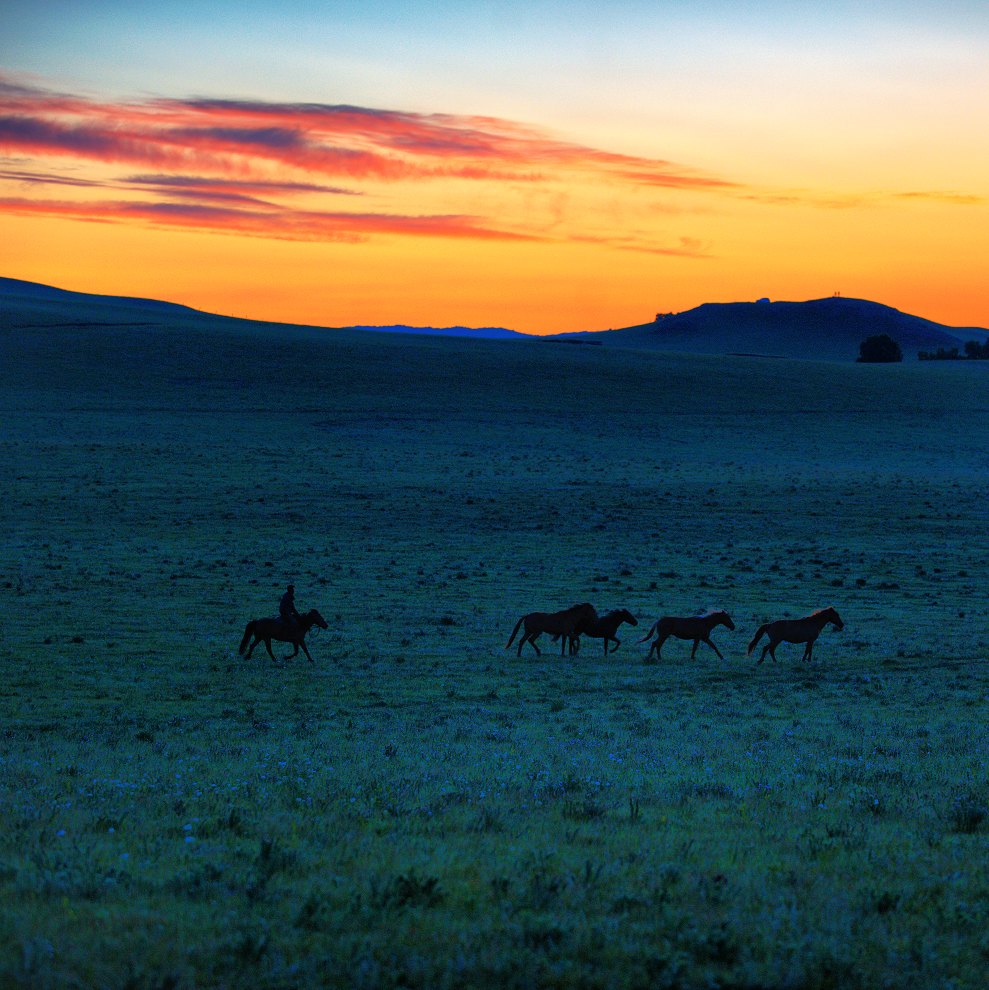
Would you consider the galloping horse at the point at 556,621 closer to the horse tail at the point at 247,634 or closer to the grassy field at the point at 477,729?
the grassy field at the point at 477,729

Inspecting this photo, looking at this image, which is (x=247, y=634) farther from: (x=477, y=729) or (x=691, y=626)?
(x=691, y=626)

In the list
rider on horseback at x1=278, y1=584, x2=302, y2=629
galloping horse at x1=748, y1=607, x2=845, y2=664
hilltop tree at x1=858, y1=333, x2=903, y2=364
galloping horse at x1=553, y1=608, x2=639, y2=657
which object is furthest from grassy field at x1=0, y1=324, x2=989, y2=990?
hilltop tree at x1=858, y1=333, x2=903, y2=364

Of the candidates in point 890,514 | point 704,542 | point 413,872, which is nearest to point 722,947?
point 413,872

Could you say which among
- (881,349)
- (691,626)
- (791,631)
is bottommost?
(691,626)

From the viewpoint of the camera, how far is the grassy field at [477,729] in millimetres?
6355

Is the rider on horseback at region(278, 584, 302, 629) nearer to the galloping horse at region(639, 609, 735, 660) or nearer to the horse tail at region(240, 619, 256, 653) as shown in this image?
the horse tail at region(240, 619, 256, 653)

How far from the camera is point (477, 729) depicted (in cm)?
1641

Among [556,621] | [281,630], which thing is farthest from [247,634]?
[556,621]

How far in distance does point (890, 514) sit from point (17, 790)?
148ft

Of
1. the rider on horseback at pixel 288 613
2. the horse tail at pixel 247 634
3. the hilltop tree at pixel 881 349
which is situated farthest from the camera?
the hilltop tree at pixel 881 349

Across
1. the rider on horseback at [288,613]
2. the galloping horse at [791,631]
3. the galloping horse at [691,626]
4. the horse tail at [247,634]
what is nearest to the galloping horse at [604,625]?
the galloping horse at [691,626]

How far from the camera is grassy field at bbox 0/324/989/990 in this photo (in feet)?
20.9

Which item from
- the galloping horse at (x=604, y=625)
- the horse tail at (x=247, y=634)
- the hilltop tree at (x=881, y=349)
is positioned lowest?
the horse tail at (x=247, y=634)

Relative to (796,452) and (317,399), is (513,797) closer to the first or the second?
(796,452)
